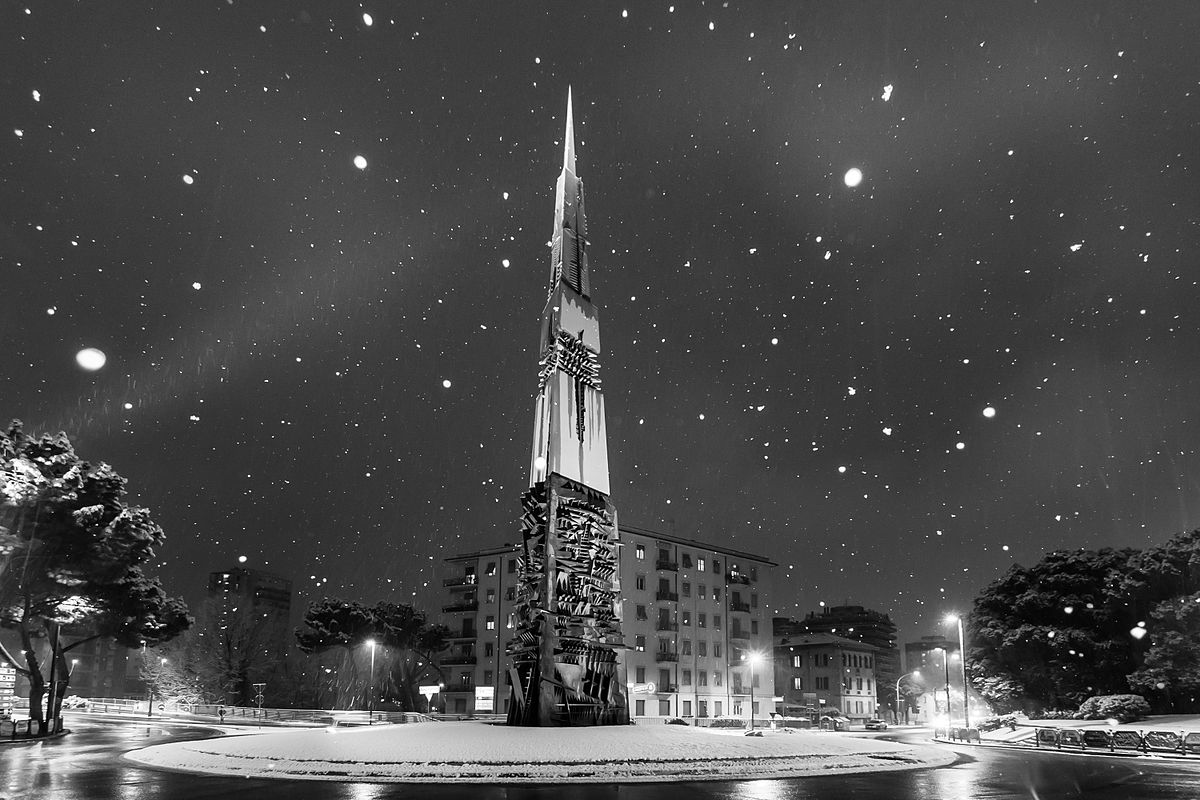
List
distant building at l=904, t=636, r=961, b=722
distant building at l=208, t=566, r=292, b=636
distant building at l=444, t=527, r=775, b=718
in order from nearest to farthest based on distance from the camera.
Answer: distant building at l=444, t=527, r=775, b=718, distant building at l=904, t=636, r=961, b=722, distant building at l=208, t=566, r=292, b=636

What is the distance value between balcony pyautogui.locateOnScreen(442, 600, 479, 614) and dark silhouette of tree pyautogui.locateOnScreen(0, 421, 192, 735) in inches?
1445

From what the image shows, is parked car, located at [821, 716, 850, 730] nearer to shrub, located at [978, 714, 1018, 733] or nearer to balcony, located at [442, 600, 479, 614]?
shrub, located at [978, 714, 1018, 733]

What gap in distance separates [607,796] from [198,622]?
7822 centimetres

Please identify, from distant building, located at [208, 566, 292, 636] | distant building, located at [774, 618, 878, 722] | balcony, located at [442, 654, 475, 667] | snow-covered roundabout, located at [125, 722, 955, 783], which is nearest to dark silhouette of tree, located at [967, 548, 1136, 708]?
snow-covered roundabout, located at [125, 722, 955, 783]

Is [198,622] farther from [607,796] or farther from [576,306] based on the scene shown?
[607,796]

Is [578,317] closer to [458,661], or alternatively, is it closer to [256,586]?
[458,661]

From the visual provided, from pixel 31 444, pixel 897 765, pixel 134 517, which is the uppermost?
pixel 31 444

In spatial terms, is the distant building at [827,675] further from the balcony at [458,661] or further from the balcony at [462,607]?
the balcony at [462,607]

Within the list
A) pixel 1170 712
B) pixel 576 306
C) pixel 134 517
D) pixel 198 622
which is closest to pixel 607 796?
pixel 576 306

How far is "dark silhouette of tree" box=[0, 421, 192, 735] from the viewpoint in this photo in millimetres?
33406

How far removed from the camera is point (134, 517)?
3778cm

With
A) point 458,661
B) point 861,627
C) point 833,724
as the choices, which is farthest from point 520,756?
point 861,627

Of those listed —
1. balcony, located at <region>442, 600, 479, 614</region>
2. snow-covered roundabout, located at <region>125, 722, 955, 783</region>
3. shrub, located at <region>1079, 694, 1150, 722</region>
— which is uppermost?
balcony, located at <region>442, 600, 479, 614</region>

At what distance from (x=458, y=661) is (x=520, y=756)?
56.0 meters
